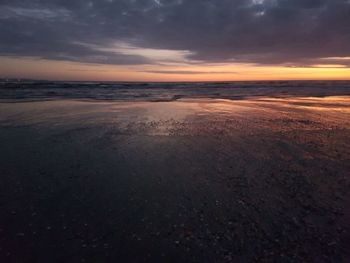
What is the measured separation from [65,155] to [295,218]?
6.49 metres

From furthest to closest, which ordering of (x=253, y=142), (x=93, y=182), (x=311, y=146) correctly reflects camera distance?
(x=253, y=142)
(x=311, y=146)
(x=93, y=182)

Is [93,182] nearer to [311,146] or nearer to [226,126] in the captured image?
[311,146]

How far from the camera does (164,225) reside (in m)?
5.15

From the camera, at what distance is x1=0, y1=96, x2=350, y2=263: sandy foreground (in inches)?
176

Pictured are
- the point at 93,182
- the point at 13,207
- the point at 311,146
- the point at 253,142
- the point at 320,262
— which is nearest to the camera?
the point at 320,262

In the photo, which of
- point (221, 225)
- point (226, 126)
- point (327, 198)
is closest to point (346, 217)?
point (327, 198)

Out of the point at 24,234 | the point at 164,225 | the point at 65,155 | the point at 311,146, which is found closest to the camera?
the point at 24,234

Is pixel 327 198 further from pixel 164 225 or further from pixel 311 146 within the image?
pixel 311 146

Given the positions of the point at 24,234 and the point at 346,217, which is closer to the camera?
the point at 24,234

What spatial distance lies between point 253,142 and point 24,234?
25.8ft

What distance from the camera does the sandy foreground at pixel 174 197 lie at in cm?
448

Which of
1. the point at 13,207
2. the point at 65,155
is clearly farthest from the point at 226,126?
the point at 13,207

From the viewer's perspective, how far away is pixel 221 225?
5105 millimetres

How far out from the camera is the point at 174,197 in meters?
6.25
